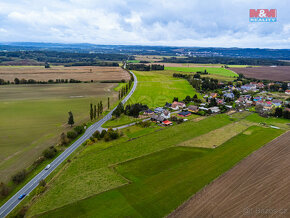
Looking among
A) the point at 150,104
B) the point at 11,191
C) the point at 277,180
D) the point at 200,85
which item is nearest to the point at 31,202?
the point at 11,191

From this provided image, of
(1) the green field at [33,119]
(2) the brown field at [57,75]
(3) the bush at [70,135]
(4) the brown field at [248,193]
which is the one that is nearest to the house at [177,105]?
(1) the green field at [33,119]

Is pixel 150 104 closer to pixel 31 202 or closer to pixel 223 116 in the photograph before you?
pixel 223 116

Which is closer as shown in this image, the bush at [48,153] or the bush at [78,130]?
the bush at [48,153]

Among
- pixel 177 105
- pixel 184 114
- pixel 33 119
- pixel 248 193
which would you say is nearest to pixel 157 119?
pixel 184 114

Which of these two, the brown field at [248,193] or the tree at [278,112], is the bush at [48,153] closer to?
the brown field at [248,193]

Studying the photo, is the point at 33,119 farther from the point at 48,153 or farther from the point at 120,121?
the point at 120,121

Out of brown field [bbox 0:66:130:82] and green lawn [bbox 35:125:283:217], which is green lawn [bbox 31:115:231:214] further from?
brown field [bbox 0:66:130:82]
